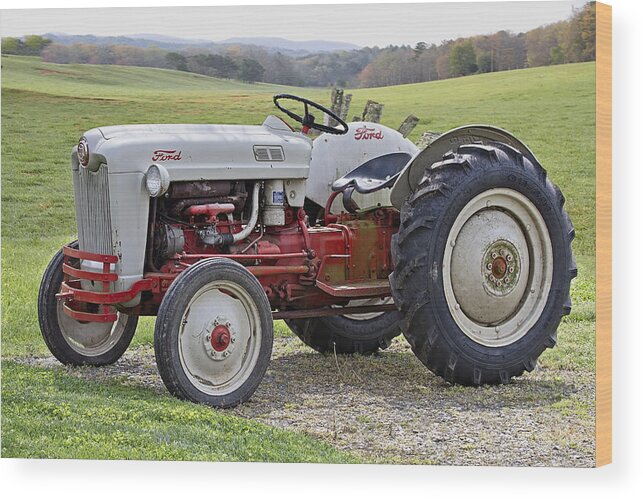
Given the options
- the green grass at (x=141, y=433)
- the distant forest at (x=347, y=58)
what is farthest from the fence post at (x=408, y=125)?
the green grass at (x=141, y=433)

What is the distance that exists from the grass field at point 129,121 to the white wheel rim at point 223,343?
0.27 meters

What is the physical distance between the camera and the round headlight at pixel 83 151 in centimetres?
793

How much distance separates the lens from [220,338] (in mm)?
7668

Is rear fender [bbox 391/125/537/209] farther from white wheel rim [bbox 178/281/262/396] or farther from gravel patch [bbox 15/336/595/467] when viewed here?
white wheel rim [bbox 178/281/262/396]

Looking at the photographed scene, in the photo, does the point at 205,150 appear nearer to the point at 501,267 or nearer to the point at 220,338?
the point at 220,338

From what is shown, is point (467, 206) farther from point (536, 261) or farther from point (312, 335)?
point (312, 335)

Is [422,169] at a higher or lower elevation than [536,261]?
higher

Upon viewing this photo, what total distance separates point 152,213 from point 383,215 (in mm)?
1677

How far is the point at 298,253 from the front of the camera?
8.48m

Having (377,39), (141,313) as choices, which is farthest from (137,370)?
(377,39)

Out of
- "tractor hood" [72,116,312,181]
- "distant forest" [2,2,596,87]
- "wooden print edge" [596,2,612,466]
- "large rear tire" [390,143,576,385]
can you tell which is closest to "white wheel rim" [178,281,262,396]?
"tractor hood" [72,116,312,181]

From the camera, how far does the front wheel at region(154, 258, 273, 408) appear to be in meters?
7.48

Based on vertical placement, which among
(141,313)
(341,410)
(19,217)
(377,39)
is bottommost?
(341,410)

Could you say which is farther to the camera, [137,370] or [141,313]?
[137,370]
